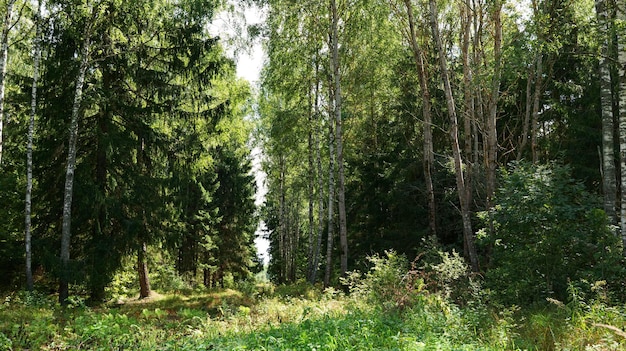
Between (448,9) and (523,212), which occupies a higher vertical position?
(448,9)

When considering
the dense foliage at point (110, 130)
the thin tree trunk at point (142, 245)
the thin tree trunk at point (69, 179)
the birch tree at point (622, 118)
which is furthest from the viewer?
the thin tree trunk at point (142, 245)

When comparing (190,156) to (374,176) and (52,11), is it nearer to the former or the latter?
(52,11)

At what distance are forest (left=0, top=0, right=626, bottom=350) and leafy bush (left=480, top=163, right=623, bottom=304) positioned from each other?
4cm

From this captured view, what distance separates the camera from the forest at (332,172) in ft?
22.5

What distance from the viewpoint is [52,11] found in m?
12.0

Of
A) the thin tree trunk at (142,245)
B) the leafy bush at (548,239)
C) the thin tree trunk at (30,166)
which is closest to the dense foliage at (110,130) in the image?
the thin tree trunk at (142,245)

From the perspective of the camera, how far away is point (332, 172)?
15828 mm

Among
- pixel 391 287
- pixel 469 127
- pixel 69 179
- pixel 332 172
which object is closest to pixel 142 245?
pixel 69 179

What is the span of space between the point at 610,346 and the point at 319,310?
5411mm

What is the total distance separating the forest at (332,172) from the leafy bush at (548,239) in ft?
0.12

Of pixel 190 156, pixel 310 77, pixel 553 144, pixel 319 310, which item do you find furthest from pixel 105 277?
pixel 553 144

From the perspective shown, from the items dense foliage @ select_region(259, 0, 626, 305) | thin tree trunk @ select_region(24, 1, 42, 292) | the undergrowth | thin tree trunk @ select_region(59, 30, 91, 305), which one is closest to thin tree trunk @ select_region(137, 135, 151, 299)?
thin tree trunk @ select_region(59, 30, 91, 305)

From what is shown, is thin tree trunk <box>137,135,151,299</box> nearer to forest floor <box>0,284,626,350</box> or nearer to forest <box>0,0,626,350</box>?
forest <box>0,0,626,350</box>

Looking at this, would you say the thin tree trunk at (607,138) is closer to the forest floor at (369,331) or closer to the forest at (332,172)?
the forest at (332,172)
